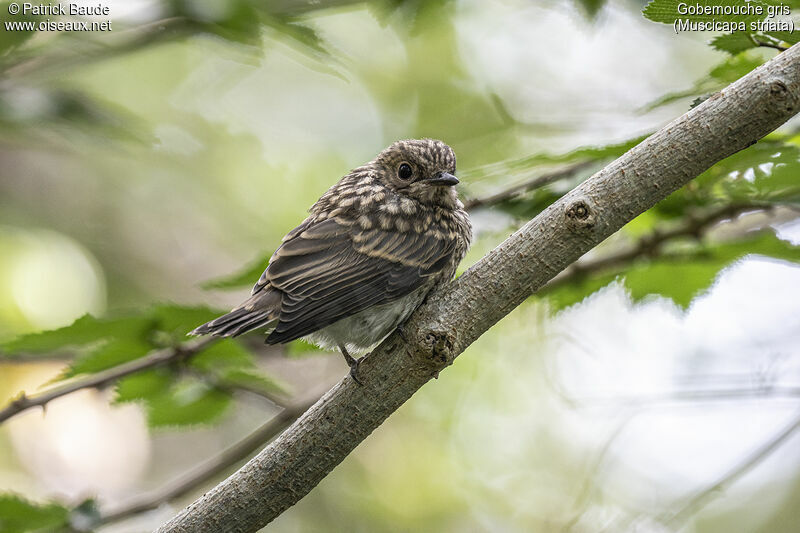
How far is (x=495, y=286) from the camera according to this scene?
2393 mm

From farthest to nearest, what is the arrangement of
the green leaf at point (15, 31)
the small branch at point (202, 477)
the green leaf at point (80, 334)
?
the small branch at point (202, 477), the green leaf at point (15, 31), the green leaf at point (80, 334)

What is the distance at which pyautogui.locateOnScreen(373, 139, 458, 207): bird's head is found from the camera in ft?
11.7

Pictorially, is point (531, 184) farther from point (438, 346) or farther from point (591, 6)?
point (438, 346)

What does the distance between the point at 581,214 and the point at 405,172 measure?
151 centimetres

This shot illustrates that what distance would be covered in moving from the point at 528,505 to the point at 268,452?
510 centimetres

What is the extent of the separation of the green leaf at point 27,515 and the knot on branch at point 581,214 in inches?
92.3

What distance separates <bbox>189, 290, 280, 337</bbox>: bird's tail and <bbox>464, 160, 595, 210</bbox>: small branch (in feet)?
3.44

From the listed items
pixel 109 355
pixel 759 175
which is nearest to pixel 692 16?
pixel 759 175

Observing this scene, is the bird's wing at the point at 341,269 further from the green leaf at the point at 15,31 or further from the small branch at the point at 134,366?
the green leaf at the point at 15,31

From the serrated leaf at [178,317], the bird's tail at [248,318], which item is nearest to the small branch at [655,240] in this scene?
the bird's tail at [248,318]

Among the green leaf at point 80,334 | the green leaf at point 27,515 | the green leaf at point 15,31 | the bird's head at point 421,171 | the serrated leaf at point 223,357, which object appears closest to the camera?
the green leaf at point 80,334

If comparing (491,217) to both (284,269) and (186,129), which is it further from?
(186,129)

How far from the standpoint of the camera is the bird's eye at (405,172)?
145 inches

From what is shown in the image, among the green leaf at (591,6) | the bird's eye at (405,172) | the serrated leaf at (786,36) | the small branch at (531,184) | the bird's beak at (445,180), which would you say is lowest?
the serrated leaf at (786,36)
